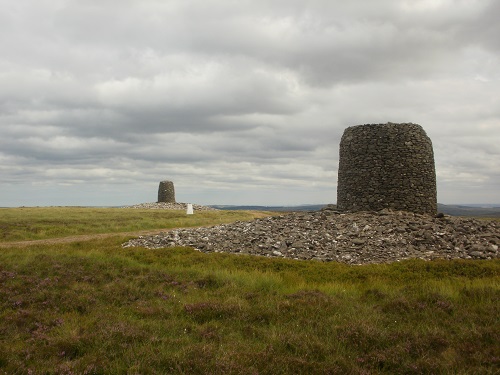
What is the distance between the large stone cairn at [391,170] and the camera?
1005 inches

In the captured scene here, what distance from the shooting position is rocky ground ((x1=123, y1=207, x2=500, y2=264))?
18.6 meters

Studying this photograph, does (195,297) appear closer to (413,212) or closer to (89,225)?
(413,212)

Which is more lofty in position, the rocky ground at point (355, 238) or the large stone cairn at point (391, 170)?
the large stone cairn at point (391, 170)

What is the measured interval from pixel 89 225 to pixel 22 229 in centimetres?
601

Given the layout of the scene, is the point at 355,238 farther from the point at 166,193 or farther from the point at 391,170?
the point at 166,193

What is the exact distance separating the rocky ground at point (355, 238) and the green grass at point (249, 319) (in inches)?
111

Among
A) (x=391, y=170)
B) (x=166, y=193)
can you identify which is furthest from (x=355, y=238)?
(x=166, y=193)

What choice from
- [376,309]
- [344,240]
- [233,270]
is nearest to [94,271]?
[233,270]

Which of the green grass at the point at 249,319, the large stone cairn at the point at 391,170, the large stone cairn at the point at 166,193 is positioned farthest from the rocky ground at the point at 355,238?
the large stone cairn at the point at 166,193

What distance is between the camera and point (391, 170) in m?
25.5

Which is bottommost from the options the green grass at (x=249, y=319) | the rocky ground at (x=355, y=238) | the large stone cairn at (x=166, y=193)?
the green grass at (x=249, y=319)

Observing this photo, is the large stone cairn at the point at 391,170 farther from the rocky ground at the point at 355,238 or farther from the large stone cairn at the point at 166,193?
the large stone cairn at the point at 166,193

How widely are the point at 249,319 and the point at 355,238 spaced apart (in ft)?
41.8

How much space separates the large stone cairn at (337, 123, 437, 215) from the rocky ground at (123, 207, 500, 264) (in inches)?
52.9
